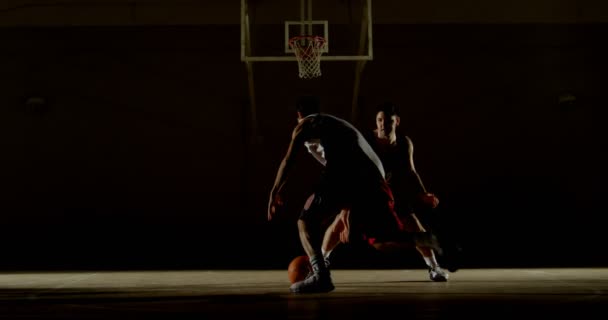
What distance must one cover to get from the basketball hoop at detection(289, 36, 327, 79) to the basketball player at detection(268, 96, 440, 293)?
4057mm

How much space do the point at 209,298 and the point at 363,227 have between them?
126 centimetres

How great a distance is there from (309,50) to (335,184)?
4493 mm

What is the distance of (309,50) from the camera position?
9562 millimetres

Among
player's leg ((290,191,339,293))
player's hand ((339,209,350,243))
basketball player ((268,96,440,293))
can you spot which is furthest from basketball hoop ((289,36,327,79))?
player's leg ((290,191,339,293))

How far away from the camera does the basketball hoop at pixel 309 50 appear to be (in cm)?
948

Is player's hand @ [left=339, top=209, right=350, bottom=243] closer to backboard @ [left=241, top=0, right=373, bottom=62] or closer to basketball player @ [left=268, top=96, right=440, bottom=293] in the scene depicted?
basketball player @ [left=268, top=96, right=440, bottom=293]

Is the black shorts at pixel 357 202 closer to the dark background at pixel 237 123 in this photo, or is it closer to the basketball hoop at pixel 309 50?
the basketball hoop at pixel 309 50

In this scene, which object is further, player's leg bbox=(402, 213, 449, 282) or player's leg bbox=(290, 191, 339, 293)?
player's leg bbox=(402, 213, 449, 282)

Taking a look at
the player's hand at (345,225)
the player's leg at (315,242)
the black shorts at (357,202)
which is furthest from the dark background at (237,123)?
the player's leg at (315,242)

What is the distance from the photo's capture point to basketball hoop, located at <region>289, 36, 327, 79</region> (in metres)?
9.48

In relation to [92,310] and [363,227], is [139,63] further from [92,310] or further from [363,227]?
[92,310]

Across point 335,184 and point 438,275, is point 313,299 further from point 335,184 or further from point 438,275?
point 438,275

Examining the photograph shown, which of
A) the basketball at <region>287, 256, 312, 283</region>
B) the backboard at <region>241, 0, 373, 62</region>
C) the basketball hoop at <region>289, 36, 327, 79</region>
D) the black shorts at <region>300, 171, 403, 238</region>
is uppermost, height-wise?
the backboard at <region>241, 0, 373, 62</region>

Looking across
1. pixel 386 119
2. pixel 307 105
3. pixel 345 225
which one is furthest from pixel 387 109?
pixel 307 105
